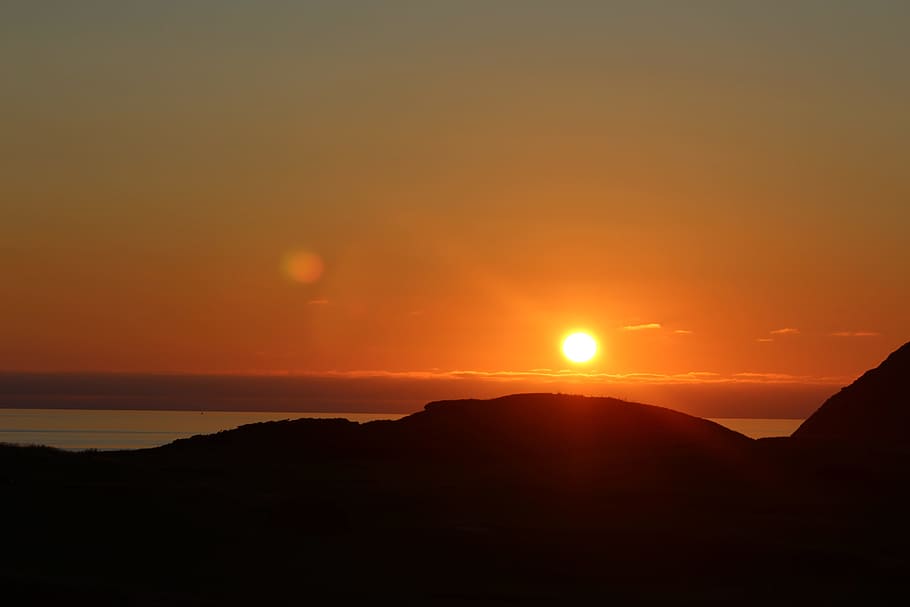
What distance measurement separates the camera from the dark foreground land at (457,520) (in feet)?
95.5

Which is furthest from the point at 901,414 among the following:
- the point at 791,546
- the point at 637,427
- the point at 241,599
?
the point at 241,599

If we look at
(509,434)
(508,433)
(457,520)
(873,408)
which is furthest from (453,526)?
(873,408)

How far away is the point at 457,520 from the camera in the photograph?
3778 cm

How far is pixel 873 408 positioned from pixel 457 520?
6120cm

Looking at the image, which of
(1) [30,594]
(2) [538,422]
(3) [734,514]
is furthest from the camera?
A: (2) [538,422]

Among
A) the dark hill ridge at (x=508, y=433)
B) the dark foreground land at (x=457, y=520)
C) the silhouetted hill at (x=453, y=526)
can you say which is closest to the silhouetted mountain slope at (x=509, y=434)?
the dark hill ridge at (x=508, y=433)

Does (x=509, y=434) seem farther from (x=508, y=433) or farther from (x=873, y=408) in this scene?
(x=873, y=408)

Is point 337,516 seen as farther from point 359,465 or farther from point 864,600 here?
point 359,465

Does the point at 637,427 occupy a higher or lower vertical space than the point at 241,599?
higher

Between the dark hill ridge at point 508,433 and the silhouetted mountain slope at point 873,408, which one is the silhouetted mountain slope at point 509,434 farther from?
the silhouetted mountain slope at point 873,408

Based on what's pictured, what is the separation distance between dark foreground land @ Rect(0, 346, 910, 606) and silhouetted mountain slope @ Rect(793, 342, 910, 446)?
2877cm

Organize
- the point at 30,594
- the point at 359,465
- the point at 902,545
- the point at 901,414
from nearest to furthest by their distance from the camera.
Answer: the point at 30,594 → the point at 902,545 → the point at 359,465 → the point at 901,414

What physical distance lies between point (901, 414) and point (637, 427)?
3418cm

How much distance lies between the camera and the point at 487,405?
212 ft
